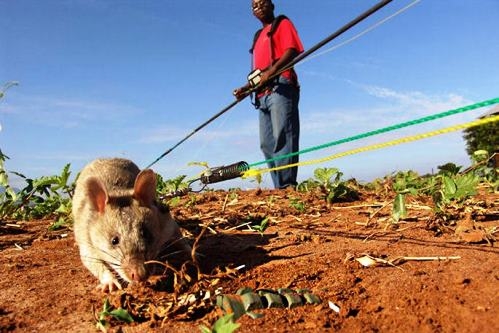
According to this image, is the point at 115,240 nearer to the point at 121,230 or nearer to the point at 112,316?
the point at 121,230

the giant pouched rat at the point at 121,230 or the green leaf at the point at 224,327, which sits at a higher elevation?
the giant pouched rat at the point at 121,230

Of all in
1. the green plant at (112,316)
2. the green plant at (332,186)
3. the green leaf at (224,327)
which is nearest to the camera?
the green leaf at (224,327)

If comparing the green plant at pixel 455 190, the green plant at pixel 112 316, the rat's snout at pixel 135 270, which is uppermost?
the green plant at pixel 455 190

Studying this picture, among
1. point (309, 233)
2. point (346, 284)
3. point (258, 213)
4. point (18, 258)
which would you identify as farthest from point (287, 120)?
point (346, 284)

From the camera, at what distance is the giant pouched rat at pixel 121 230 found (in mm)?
3667

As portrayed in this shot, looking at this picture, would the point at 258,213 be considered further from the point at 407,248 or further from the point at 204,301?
the point at 204,301

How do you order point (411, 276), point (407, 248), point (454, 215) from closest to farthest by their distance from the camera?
1. point (411, 276)
2. point (407, 248)
3. point (454, 215)

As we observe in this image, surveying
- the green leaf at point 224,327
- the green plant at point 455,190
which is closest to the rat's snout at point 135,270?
the green leaf at point 224,327

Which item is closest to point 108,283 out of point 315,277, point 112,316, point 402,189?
point 112,316

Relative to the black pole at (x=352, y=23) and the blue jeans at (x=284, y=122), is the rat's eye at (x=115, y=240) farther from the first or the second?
the blue jeans at (x=284, y=122)

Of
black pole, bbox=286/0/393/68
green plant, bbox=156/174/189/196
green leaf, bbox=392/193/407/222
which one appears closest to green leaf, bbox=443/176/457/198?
green leaf, bbox=392/193/407/222

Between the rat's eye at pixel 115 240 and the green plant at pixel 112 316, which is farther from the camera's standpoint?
the rat's eye at pixel 115 240

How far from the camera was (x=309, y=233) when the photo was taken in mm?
4312

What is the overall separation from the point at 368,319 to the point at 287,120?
264 inches
